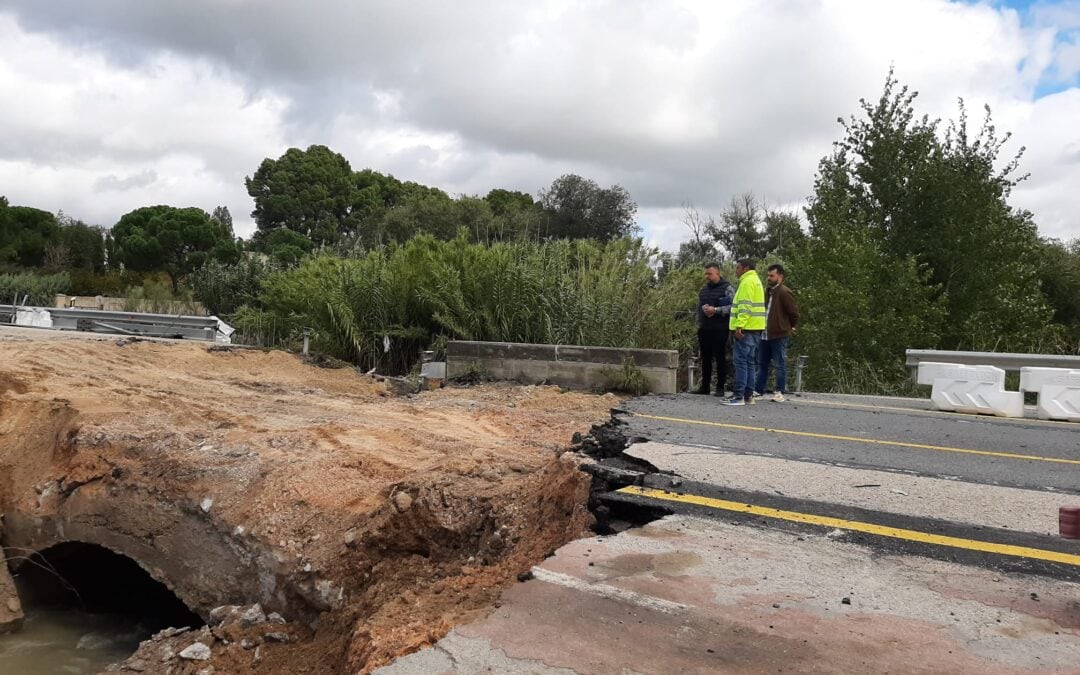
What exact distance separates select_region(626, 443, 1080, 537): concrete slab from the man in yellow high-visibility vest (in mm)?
3562

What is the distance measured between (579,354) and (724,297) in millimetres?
2075

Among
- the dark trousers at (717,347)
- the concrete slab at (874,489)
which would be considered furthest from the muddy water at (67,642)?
the dark trousers at (717,347)

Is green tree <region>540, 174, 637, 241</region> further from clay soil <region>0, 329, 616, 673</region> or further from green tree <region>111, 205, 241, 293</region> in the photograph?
clay soil <region>0, 329, 616, 673</region>

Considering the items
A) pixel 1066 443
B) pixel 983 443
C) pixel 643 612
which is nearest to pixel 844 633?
pixel 643 612

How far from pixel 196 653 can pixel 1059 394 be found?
9.60m

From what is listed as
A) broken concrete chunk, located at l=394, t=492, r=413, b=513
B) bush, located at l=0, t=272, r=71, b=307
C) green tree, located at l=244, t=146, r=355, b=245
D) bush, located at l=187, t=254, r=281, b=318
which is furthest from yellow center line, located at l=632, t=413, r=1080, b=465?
green tree, located at l=244, t=146, r=355, b=245

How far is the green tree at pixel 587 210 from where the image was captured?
47438 millimetres

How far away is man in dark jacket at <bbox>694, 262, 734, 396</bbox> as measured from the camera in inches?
415

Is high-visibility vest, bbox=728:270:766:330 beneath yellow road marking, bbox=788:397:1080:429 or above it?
above

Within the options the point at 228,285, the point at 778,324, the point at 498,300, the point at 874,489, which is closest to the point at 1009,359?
the point at 778,324

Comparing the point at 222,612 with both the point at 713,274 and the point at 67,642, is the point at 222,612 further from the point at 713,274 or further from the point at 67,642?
the point at 713,274

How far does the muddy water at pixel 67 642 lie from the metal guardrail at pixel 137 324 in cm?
932

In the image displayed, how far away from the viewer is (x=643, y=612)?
11.4 ft

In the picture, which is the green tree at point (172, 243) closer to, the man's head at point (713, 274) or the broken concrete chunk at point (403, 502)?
the man's head at point (713, 274)
